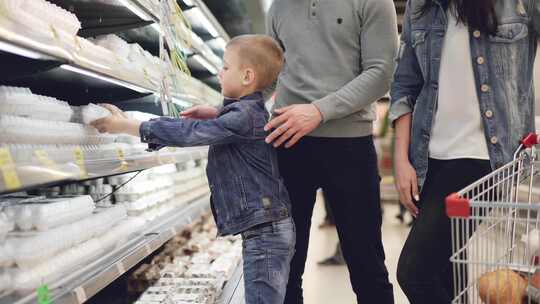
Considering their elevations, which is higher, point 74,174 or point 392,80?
point 392,80

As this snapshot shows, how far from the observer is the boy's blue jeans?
1692mm

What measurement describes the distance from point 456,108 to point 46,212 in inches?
47.7

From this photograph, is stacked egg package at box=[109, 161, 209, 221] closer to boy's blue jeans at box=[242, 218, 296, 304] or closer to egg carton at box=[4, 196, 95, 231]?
egg carton at box=[4, 196, 95, 231]

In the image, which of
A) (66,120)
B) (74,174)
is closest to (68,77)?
(66,120)

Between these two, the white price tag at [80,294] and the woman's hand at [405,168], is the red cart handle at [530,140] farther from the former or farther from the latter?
the white price tag at [80,294]

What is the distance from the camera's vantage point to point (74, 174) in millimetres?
1356

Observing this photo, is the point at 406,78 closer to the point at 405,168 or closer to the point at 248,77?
the point at 405,168

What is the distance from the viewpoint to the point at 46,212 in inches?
58.4

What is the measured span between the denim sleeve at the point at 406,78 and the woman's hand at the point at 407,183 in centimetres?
16

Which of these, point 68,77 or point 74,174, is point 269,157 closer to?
point 74,174

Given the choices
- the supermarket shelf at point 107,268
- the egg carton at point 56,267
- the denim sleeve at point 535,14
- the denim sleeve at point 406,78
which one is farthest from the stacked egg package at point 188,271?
the denim sleeve at point 535,14

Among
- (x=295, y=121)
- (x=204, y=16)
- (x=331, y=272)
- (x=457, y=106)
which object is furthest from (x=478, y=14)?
(x=331, y=272)

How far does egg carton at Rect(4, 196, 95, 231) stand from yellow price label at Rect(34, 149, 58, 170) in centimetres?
24

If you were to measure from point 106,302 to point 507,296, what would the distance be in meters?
2.02
